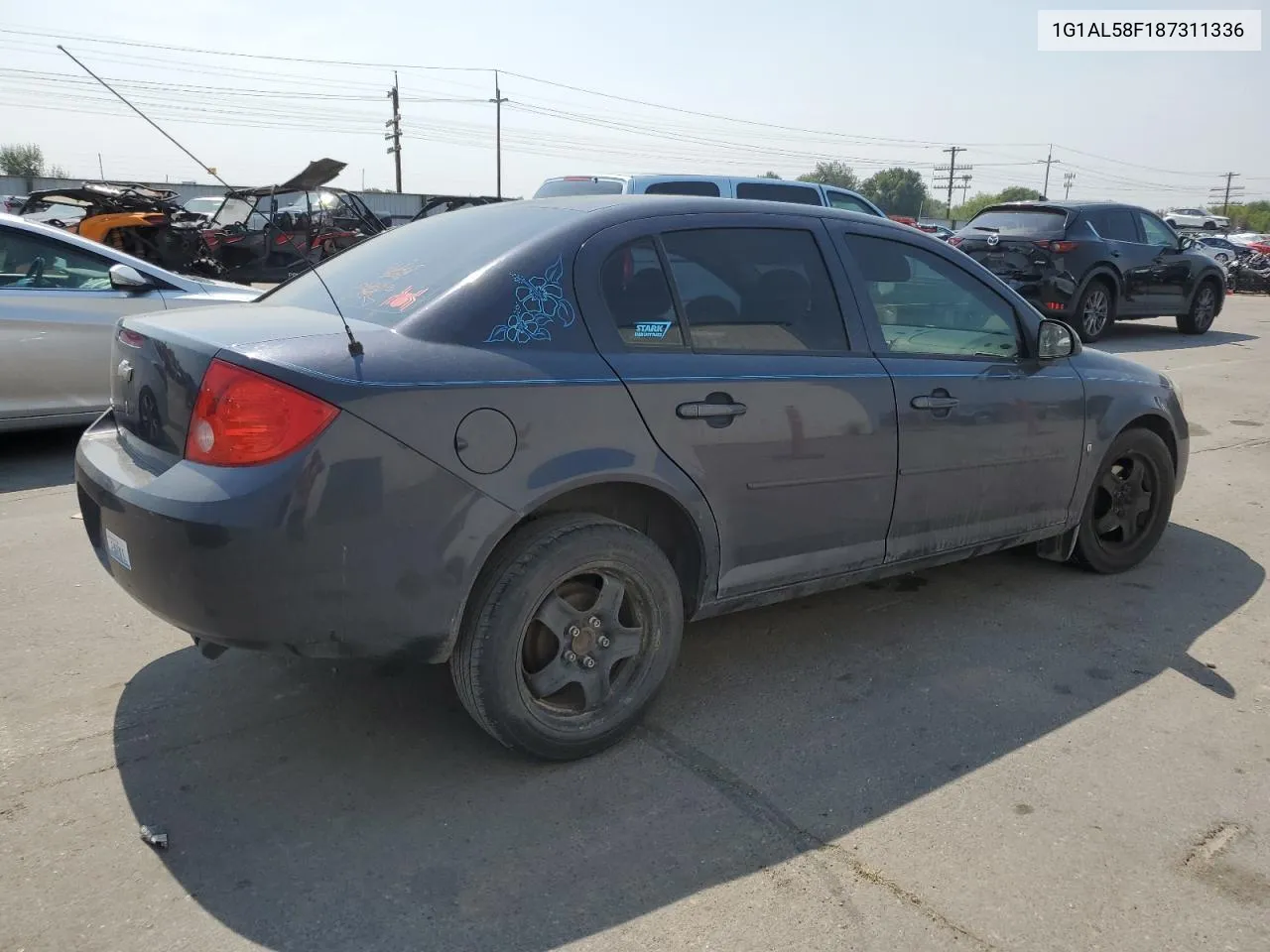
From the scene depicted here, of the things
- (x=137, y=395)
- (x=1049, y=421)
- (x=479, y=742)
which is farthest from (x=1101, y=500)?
(x=137, y=395)

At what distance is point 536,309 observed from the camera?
2926 millimetres

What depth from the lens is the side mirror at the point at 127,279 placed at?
245 inches

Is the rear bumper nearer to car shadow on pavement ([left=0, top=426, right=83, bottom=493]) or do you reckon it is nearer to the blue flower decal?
the blue flower decal

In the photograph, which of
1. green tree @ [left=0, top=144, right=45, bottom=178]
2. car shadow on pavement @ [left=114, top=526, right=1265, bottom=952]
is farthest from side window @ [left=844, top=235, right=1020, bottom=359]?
green tree @ [left=0, top=144, right=45, bottom=178]

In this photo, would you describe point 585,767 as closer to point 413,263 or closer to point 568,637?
point 568,637

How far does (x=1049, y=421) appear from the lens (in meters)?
4.22

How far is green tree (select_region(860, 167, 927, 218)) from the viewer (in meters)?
118

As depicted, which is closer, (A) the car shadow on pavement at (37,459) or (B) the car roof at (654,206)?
(B) the car roof at (654,206)

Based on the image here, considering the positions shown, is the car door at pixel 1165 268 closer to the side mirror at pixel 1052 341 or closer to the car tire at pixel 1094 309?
the car tire at pixel 1094 309

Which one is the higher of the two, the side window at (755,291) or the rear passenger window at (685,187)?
the rear passenger window at (685,187)

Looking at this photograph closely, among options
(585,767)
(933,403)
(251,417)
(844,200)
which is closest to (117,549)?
(251,417)

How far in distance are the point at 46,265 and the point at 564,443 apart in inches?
201

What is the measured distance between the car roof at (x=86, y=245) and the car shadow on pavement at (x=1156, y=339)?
1084 centimetres

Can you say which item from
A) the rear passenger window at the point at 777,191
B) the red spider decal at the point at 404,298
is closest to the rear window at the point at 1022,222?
the rear passenger window at the point at 777,191
